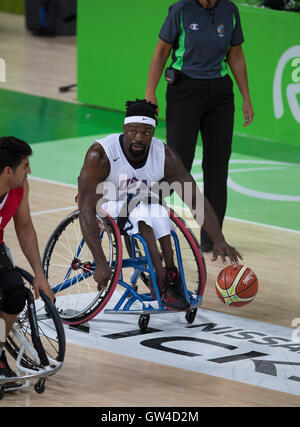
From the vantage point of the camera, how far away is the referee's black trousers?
22.4 feet

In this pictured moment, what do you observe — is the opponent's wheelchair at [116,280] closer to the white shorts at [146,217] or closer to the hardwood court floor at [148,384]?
the white shorts at [146,217]

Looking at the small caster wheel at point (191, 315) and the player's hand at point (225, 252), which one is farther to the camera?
the small caster wheel at point (191, 315)

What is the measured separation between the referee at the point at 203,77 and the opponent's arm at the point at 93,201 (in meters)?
1.10

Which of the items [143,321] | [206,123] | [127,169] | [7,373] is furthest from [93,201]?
[206,123]

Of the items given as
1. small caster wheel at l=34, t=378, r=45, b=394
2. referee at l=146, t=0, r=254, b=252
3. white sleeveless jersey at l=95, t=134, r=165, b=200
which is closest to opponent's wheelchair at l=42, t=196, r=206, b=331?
white sleeveless jersey at l=95, t=134, r=165, b=200

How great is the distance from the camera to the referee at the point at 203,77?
22.1 feet

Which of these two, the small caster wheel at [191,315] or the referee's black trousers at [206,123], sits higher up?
the referee's black trousers at [206,123]


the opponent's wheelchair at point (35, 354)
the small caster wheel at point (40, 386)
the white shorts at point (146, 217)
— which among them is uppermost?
the white shorts at point (146, 217)

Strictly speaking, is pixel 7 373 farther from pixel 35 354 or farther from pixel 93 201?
pixel 93 201

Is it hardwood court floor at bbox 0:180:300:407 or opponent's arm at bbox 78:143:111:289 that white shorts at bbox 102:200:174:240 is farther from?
hardwood court floor at bbox 0:180:300:407

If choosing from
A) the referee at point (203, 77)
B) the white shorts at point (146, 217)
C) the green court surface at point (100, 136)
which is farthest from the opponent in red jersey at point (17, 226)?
the green court surface at point (100, 136)

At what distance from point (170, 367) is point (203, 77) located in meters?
2.37

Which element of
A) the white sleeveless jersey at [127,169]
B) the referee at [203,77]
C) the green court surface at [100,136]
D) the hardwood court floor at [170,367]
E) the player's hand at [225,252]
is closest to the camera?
the hardwood court floor at [170,367]

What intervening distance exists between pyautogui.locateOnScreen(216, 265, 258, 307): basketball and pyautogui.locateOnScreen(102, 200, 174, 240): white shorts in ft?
1.42
